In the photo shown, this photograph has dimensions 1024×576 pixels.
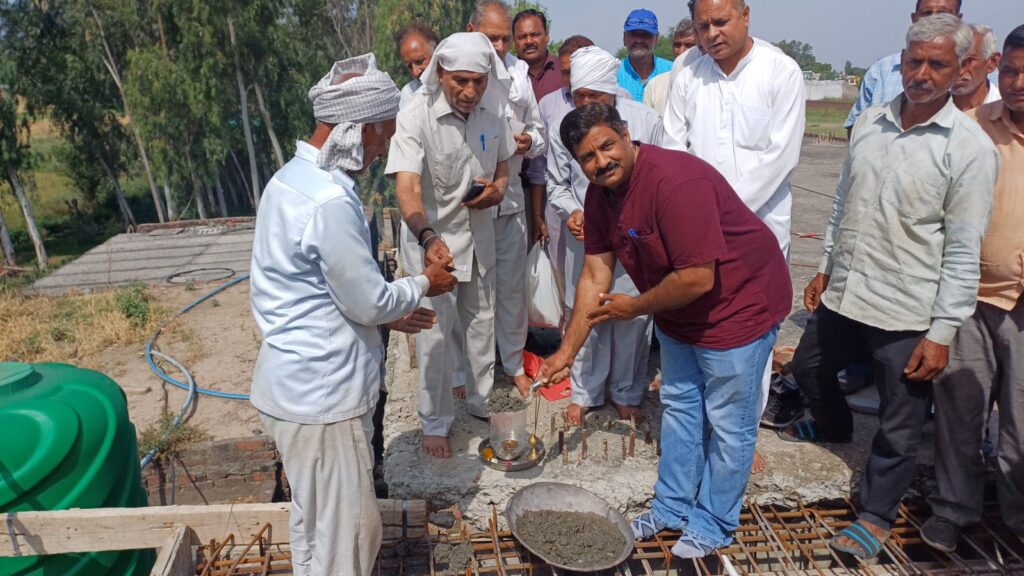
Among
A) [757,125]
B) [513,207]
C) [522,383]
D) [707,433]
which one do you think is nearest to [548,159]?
[513,207]

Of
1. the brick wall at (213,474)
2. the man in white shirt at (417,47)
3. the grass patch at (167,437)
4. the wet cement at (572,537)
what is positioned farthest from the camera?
the grass patch at (167,437)

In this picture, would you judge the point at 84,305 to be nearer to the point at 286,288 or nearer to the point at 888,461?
the point at 286,288

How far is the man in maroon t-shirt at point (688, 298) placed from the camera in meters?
2.57

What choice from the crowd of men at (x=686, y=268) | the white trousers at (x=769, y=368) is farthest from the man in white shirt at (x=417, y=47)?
the white trousers at (x=769, y=368)

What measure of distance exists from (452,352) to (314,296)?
1.62m

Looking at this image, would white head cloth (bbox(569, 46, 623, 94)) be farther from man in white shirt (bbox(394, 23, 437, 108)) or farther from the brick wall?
the brick wall

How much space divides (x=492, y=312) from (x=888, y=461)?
7.07ft

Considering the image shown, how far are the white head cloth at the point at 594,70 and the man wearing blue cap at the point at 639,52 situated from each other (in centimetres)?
139

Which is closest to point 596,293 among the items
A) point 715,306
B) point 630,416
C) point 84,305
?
point 715,306

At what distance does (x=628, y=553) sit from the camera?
3.00 m

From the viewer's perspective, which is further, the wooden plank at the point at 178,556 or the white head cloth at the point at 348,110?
the wooden plank at the point at 178,556

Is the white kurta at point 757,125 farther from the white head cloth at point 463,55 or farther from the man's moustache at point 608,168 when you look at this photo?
the white head cloth at point 463,55

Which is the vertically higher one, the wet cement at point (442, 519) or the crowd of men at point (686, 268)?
the crowd of men at point (686, 268)

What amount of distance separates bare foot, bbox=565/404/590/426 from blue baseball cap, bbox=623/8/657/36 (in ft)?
9.38
